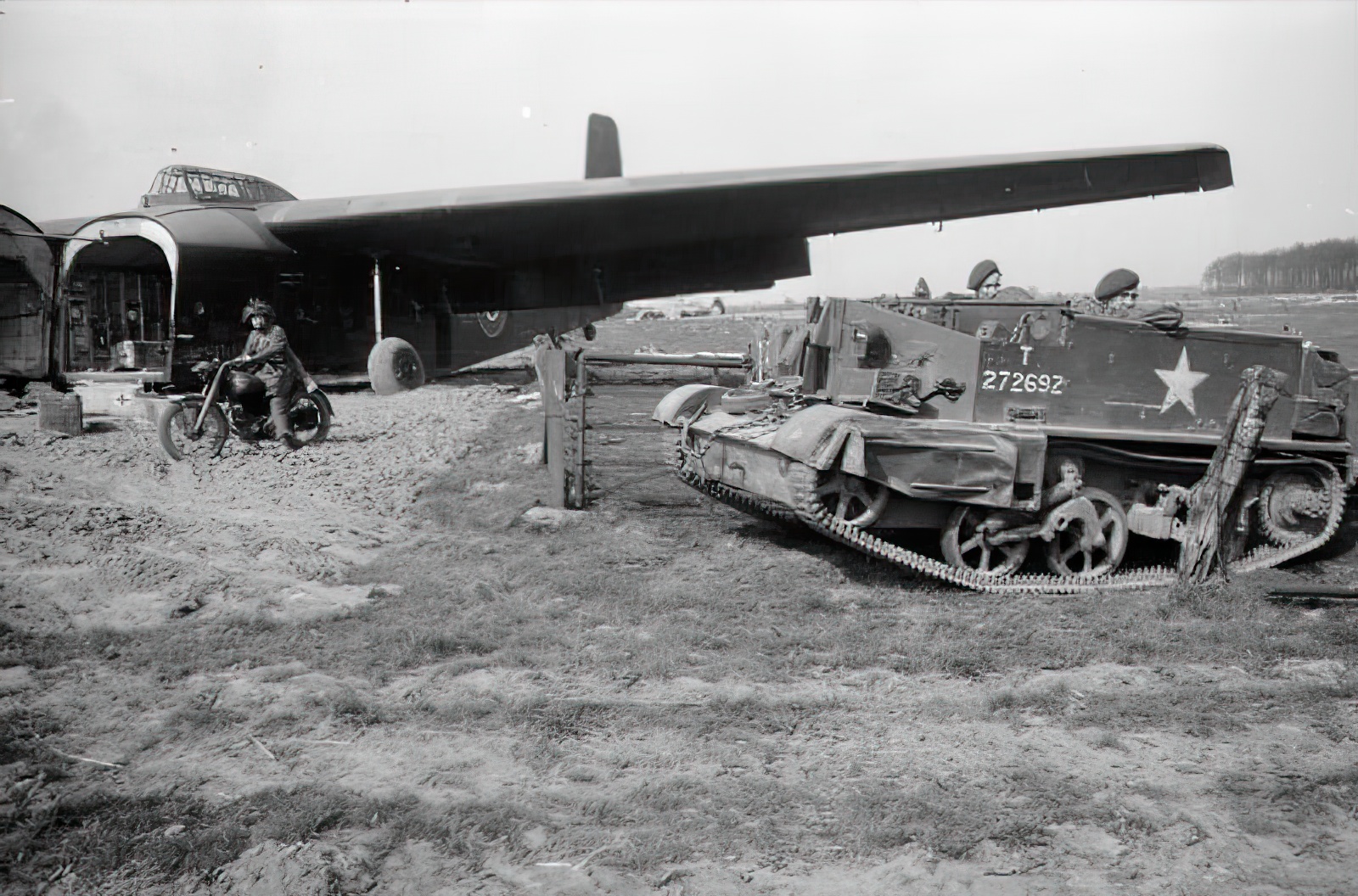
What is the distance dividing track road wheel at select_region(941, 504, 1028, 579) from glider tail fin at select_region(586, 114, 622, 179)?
12.3 m

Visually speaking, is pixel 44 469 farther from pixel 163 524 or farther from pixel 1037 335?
pixel 1037 335

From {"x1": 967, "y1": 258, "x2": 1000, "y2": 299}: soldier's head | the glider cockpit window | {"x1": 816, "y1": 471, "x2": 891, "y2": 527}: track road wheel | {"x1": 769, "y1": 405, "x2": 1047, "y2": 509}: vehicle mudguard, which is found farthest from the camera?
the glider cockpit window

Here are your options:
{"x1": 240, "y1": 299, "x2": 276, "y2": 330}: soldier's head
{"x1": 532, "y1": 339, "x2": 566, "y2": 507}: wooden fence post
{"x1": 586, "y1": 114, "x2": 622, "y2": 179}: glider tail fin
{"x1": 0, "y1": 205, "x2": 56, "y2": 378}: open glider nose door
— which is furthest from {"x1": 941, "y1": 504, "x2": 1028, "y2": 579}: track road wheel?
{"x1": 586, "y1": 114, "x2": 622, "y2": 179}: glider tail fin

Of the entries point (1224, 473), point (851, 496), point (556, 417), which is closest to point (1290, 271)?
point (1224, 473)

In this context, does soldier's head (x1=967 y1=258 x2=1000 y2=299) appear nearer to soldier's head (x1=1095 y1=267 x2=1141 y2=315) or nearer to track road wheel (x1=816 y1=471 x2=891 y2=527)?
soldier's head (x1=1095 y1=267 x2=1141 y2=315)

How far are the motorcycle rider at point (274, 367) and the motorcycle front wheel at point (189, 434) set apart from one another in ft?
1.40

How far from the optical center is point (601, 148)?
17.5 metres

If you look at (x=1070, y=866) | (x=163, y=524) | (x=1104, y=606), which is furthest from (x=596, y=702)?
(x=163, y=524)

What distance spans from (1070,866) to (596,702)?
1.86 meters

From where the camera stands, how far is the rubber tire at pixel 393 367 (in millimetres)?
11997

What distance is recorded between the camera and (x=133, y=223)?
11164 millimetres

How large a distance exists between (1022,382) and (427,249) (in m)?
9.15

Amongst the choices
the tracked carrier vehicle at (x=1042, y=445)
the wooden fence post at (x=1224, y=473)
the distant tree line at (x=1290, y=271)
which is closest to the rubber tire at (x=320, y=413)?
the tracked carrier vehicle at (x=1042, y=445)

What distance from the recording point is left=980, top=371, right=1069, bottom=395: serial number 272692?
6.39 meters
